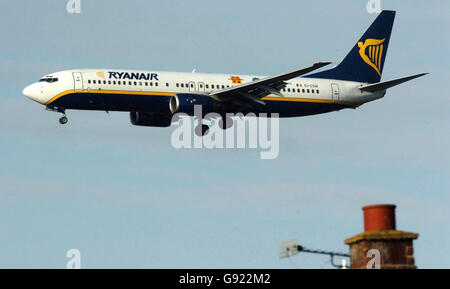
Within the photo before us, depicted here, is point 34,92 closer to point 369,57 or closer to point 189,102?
point 189,102

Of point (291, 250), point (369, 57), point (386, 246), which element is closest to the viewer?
point (386, 246)

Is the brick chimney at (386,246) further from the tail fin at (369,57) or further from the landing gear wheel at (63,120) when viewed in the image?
the tail fin at (369,57)

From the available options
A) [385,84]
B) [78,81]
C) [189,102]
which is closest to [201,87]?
[189,102]

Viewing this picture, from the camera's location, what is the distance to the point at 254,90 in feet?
242

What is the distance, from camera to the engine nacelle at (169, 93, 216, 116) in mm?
71500

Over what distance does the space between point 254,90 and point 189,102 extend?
15.6 feet

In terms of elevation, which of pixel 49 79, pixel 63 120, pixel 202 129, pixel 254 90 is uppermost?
pixel 49 79

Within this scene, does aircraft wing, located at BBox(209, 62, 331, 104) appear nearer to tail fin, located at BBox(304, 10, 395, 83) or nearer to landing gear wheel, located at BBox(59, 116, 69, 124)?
tail fin, located at BBox(304, 10, 395, 83)

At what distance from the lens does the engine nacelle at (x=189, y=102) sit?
7150 centimetres

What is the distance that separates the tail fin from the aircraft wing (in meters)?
7.86
